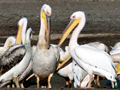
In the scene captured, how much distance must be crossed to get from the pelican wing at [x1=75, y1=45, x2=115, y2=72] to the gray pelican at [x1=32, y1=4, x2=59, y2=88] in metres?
0.70

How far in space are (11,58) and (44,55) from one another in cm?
61

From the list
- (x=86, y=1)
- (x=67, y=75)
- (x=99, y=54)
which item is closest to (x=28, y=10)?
(x=86, y=1)

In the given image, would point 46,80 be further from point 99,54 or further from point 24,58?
point 99,54

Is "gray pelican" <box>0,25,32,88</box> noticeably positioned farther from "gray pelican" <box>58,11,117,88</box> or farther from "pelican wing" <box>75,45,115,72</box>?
"pelican wing" <box>75,45,115,72</box>

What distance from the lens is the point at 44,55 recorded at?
25.0 feet

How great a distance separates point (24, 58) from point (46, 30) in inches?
26.6

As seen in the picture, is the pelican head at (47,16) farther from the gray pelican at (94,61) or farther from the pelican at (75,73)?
the pelican at (75,73)

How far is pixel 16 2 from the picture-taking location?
17766mm

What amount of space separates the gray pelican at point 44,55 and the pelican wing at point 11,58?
1.00 feet

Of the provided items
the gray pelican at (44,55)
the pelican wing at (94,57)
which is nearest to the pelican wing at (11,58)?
the gray pelican at (44,55)

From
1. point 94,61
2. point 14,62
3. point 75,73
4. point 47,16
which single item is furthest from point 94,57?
point 14,62

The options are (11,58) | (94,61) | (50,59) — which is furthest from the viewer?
(50,59)

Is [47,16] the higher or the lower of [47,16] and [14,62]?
the higher

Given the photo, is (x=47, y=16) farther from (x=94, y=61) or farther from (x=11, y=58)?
(x=94, y=61)
